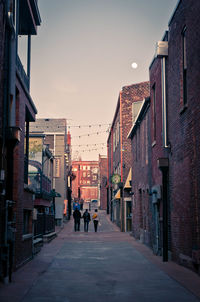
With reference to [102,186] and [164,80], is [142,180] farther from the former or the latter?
[102,186]

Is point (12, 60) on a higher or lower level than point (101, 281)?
higher

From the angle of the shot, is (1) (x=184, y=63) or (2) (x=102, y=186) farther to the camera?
(2) (x=102, y=186)

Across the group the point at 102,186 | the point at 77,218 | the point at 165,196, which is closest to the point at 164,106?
the point at 165,196

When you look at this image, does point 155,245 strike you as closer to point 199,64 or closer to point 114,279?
point 114,279

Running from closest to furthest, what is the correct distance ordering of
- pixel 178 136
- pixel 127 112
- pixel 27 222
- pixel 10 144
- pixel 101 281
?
pixel 101 281, pixel 10 144, pixel 178 136, pixel 27 222, pixel 127 112

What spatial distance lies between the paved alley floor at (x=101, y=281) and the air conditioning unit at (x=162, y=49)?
264 inches

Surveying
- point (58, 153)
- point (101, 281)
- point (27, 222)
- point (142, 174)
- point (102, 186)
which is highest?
point (58, 153)

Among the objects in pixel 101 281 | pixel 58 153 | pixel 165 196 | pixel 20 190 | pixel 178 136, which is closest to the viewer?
pixel 101 281

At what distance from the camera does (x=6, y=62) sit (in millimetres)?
10781

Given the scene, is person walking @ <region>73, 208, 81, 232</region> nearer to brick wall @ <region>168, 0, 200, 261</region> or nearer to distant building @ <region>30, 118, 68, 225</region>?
distant building @ <region>30, 118, 68, 225</region>

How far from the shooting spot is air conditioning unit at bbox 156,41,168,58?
14.7 m

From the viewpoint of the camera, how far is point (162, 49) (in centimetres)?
1475

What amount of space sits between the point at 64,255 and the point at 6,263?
6845 millimetres

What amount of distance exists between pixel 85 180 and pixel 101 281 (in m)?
115
